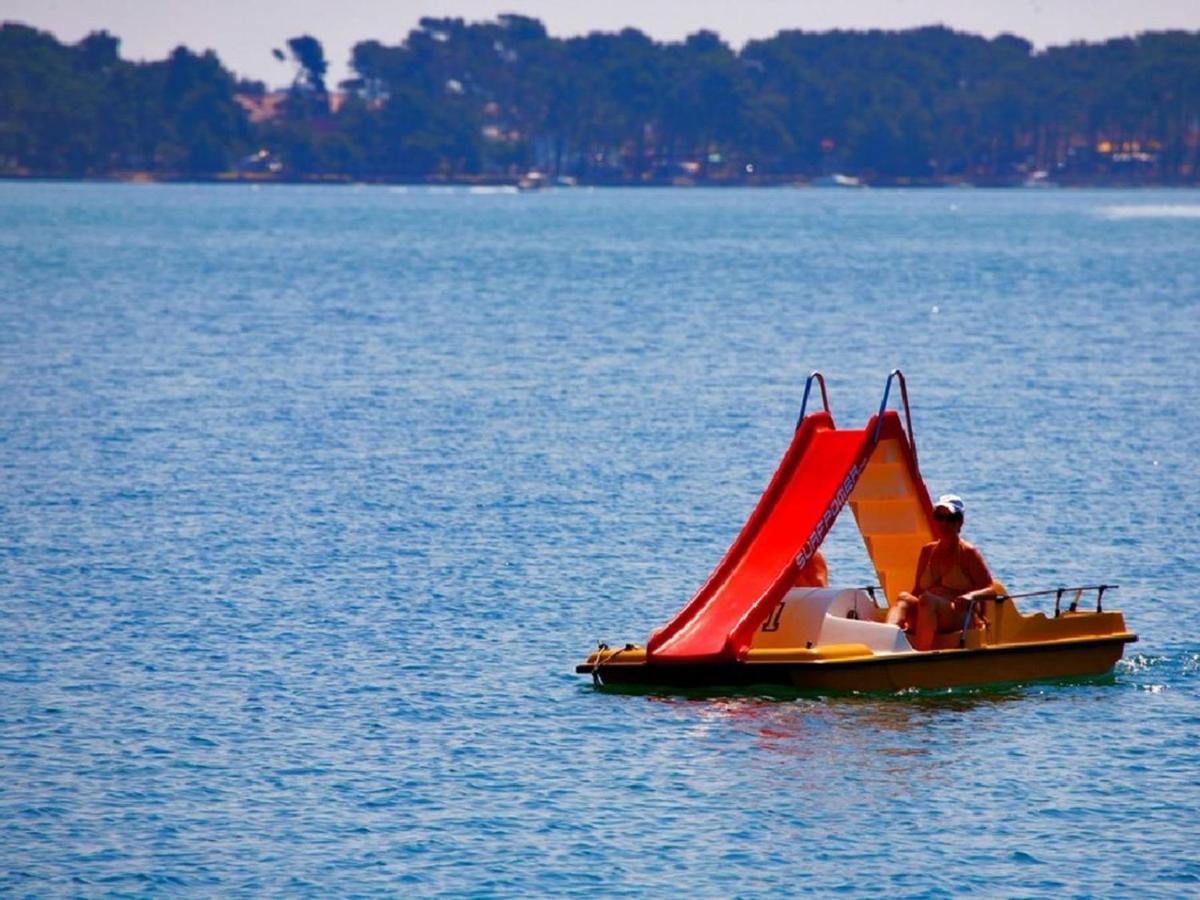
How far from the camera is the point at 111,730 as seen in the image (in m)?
21.3

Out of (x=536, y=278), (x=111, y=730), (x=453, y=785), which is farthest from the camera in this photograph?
(x=536, y=278)

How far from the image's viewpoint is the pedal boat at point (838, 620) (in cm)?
2183

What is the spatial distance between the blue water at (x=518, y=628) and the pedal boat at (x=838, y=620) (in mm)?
291

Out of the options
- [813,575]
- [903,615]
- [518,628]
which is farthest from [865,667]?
[518,628]

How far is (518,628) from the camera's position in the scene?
2603cm

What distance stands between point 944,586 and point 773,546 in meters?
1.76

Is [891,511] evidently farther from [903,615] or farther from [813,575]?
[903,615]

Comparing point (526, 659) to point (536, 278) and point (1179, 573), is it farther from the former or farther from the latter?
point (536, 278)

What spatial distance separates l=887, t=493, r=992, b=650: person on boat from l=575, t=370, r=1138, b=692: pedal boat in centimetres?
11

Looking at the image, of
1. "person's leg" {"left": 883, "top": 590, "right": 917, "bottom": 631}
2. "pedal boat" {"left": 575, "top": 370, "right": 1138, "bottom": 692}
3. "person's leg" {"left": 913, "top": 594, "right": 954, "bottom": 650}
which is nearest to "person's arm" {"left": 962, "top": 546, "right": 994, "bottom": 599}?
"pedal boat" {"left": 575, "top": 370, "right": 1138, "bottom": 692}

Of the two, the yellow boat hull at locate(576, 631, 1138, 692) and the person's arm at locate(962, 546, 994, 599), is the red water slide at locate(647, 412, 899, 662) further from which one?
the person's arm at locate(962, 546, 994, 599)

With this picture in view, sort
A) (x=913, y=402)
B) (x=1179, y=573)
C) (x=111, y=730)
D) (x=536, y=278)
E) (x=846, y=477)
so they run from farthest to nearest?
(x=536, y=278) < (x=913, y=402) < (x=1179, y=573) < (x=846, y=477) < (x=111, y=730)

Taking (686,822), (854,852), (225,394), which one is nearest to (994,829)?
(854,852)

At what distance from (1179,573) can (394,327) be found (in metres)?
52.2
